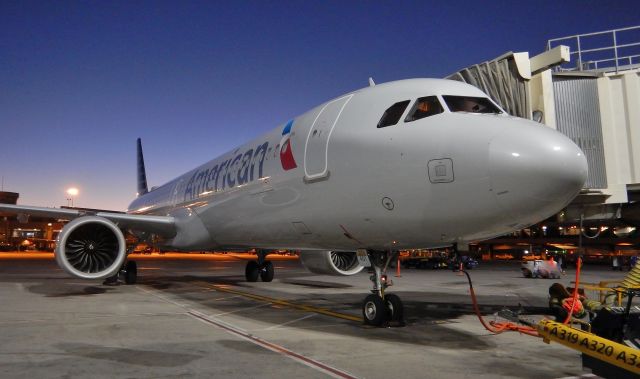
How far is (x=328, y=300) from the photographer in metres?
11.8

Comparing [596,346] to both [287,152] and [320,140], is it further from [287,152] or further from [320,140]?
[287,152]

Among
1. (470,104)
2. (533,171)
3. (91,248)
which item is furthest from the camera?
(91,248)

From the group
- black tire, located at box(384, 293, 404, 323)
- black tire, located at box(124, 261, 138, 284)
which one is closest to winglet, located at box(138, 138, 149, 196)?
black tire, located at box(124, 261, 138, 284)

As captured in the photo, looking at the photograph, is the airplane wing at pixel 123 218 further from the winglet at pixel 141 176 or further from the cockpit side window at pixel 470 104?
the winglet at pixel 141 176

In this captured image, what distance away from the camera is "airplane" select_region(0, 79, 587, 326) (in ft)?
17.4

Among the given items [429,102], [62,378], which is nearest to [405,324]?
[429,102]

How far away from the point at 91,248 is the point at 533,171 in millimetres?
10705

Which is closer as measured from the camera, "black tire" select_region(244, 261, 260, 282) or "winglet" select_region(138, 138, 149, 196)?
"black tire" select_region(244, 261, 260, 282)

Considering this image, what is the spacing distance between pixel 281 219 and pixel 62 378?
4.58m

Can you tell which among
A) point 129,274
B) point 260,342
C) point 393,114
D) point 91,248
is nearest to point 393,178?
point 393,114

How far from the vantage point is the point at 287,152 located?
28.3ft

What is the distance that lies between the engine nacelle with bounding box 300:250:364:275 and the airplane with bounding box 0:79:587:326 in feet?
0.09

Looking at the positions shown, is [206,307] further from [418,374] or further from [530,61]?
[530,61]

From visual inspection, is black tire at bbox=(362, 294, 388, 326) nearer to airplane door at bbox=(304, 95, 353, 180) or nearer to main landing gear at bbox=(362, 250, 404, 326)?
main landing gear at bbox=(362, 250, 404, 326)
